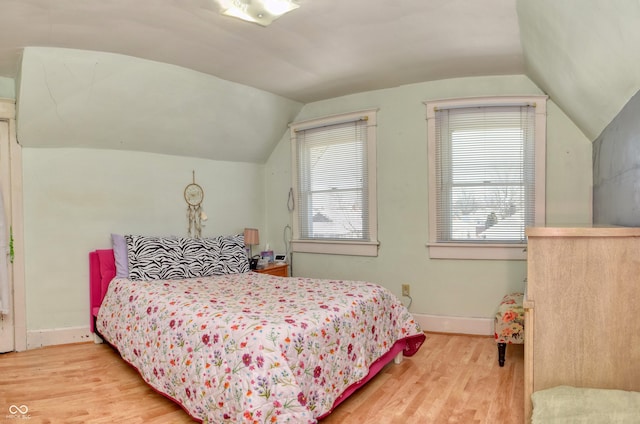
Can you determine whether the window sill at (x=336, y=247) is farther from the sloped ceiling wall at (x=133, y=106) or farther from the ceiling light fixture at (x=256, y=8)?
the ceiling light fixture at (x=256, y=8)

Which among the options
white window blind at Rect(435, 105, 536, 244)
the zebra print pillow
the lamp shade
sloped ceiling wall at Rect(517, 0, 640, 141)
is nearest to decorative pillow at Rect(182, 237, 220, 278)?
the zebra print pillow

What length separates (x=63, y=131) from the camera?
3.44m

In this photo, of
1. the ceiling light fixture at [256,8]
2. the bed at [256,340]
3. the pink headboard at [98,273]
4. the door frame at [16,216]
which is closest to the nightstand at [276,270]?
the bed at [256,340]

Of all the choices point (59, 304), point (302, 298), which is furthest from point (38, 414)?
point (302, 298)

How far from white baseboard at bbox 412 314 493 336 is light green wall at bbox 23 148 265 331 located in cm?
267

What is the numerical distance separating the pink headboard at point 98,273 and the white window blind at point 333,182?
2.02m

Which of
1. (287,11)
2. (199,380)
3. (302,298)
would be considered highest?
(287,11)

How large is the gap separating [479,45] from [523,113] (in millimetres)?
950

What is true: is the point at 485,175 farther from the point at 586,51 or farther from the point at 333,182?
the point at 586,51

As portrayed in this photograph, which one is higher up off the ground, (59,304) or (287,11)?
(287,11)

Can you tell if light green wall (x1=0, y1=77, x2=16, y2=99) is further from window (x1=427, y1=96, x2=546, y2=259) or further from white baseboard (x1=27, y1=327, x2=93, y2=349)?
window (x1=427, y1=96, x2=546, y2=259)

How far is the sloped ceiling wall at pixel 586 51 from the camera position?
5.41 feet

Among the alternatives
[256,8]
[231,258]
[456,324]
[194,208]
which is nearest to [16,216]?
[194,208]

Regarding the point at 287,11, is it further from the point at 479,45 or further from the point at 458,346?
the point at 458,346
